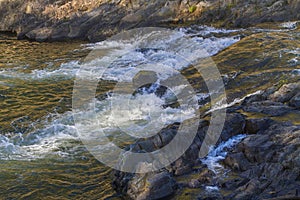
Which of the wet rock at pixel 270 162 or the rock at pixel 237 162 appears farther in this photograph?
the rock at pixel 237 162

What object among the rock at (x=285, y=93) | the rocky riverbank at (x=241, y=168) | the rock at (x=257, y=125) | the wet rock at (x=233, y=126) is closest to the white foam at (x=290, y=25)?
the rock at (x=285, y=93)

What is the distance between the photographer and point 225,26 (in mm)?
21125

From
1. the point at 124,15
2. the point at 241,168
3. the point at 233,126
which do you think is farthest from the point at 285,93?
the point at 124,15

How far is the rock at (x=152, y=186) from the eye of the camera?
728 cm

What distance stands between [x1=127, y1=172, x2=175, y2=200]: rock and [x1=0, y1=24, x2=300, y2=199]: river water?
0.87 m

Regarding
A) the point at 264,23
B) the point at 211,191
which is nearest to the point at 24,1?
the point at 264,23

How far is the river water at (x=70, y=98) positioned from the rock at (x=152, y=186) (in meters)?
0.87

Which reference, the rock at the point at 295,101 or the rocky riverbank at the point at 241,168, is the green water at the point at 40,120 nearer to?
the rocky riverbank at the point at 241,168

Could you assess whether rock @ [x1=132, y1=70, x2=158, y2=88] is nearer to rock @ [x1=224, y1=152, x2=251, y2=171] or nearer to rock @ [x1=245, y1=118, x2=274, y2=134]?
rock @ [x1=245, y1=118, x2=274, y2=134]

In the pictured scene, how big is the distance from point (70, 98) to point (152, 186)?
7796 mm

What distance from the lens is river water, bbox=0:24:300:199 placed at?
9078 mm

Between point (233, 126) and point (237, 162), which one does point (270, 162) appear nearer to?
point (237, 162)

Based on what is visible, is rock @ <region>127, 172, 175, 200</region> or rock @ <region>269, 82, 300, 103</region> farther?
rock @ <region>269, 82, 300, 103</region>

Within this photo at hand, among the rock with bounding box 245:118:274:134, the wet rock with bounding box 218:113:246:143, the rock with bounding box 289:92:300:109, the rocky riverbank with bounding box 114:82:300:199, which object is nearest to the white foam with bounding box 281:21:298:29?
the rock with bounding box 289:92:300:109
